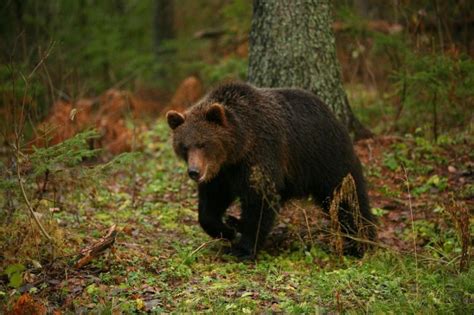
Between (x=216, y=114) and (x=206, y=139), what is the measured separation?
0.31 meters

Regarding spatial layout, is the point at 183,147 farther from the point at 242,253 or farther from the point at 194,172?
the point at 242,253

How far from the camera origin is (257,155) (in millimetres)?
7242

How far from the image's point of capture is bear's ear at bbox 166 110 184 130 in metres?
7.23

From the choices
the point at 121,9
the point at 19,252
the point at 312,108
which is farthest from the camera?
the point at 121,9

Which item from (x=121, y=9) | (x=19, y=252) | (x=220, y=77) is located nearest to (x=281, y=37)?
(x=220, y=77)

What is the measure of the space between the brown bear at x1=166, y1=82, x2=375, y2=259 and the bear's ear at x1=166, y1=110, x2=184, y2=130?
0.01m

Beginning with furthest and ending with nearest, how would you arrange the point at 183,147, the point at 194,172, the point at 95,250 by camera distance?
the point at 183,147 → the point at 194,172 → the point at 95,250

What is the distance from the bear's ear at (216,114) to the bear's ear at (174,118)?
0.34 m

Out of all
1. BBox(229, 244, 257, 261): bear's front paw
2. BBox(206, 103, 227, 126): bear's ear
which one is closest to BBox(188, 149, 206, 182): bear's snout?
BBox(206, 103, 227, 126): bear's ear

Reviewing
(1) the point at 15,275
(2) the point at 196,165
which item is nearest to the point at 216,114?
(2) the point at 196,165

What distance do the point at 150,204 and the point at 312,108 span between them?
2.89m

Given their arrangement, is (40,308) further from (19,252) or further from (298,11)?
(298,11)

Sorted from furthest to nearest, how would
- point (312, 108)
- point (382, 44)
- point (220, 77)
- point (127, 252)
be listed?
1. point (220, 77)
2. point (382, 44)
3. point (312, 108)
4. point (127, 252)

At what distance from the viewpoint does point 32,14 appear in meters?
18.0
